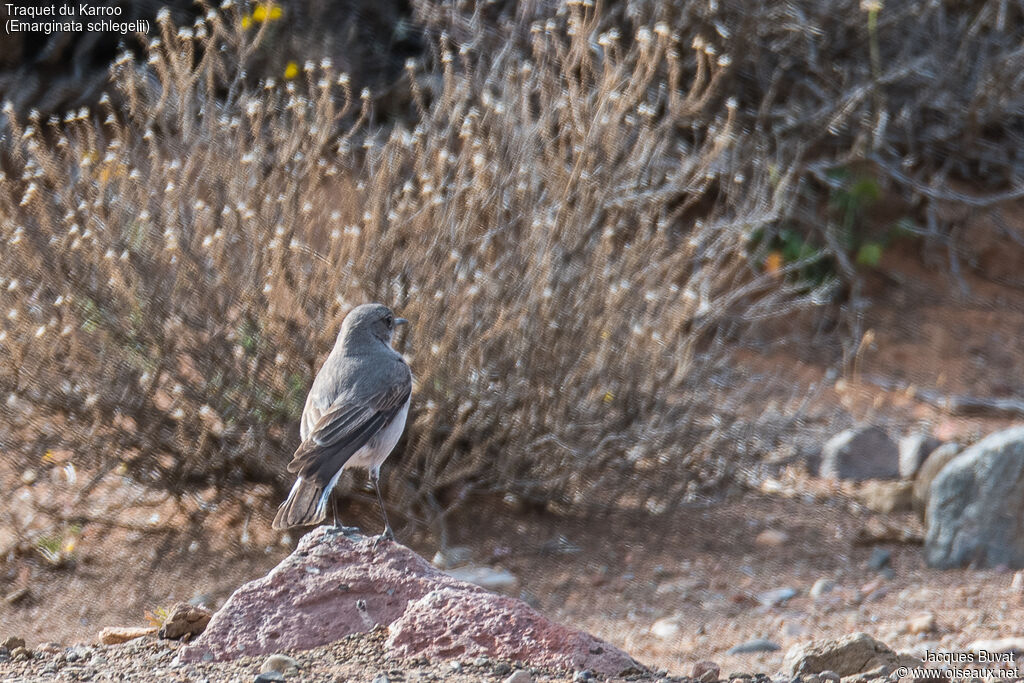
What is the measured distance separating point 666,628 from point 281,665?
8.43 ft

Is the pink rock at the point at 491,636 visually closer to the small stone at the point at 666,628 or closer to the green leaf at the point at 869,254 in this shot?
the small stone at the point at 666,628

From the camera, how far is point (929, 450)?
23.5 feet

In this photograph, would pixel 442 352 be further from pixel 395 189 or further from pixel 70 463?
pixel 70 463

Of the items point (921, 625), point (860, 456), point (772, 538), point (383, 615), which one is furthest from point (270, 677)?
point (860, 456)

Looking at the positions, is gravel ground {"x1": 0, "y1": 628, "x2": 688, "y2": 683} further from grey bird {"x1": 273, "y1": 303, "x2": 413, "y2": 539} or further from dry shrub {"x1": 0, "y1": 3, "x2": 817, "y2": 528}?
dry shrub {"x1": 0, "y1": 3, "x2": 817, "y2": 528}

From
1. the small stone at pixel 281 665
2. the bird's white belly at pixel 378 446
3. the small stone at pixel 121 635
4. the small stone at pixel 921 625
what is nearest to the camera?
the small stone at pixel 281 665

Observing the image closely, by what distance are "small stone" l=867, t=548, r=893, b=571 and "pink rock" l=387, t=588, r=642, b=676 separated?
10.0 ft

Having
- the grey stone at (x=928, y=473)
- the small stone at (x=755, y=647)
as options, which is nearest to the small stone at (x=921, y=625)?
the small stone at (x=755, y=647)

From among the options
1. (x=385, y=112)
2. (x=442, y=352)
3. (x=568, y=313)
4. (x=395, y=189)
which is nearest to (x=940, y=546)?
(x=568, y=313)

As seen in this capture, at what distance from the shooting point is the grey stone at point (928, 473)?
21.5 ft

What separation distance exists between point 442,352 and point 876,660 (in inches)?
103

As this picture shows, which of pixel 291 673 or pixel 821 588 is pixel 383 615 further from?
pixel 821 588

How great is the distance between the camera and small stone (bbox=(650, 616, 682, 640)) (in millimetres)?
5488

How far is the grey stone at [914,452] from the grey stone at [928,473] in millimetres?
267
